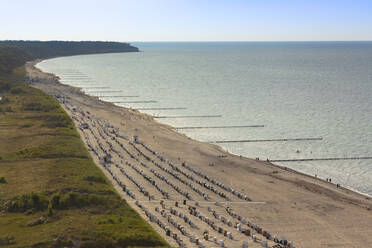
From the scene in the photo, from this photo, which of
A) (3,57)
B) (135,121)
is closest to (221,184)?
(135,121)

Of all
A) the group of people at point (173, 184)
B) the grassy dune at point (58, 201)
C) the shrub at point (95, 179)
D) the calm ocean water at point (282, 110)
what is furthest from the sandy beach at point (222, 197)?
the calm ocean water at point (282, 110)

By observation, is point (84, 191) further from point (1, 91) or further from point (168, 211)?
point (1, 91)

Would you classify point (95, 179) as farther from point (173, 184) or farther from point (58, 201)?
point (173, 184)

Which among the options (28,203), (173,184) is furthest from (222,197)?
(28,203)

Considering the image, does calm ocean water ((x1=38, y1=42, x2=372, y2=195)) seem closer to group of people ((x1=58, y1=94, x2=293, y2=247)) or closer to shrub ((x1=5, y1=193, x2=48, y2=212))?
group of people ((x1=58, y1=94, x2=293, y2=247))

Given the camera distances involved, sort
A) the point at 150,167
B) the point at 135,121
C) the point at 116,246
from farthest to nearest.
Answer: the point at 135,121, the point at 150,167, the point at 116,246

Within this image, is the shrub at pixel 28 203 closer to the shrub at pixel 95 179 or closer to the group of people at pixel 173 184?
the shrub at pixel 95 179
